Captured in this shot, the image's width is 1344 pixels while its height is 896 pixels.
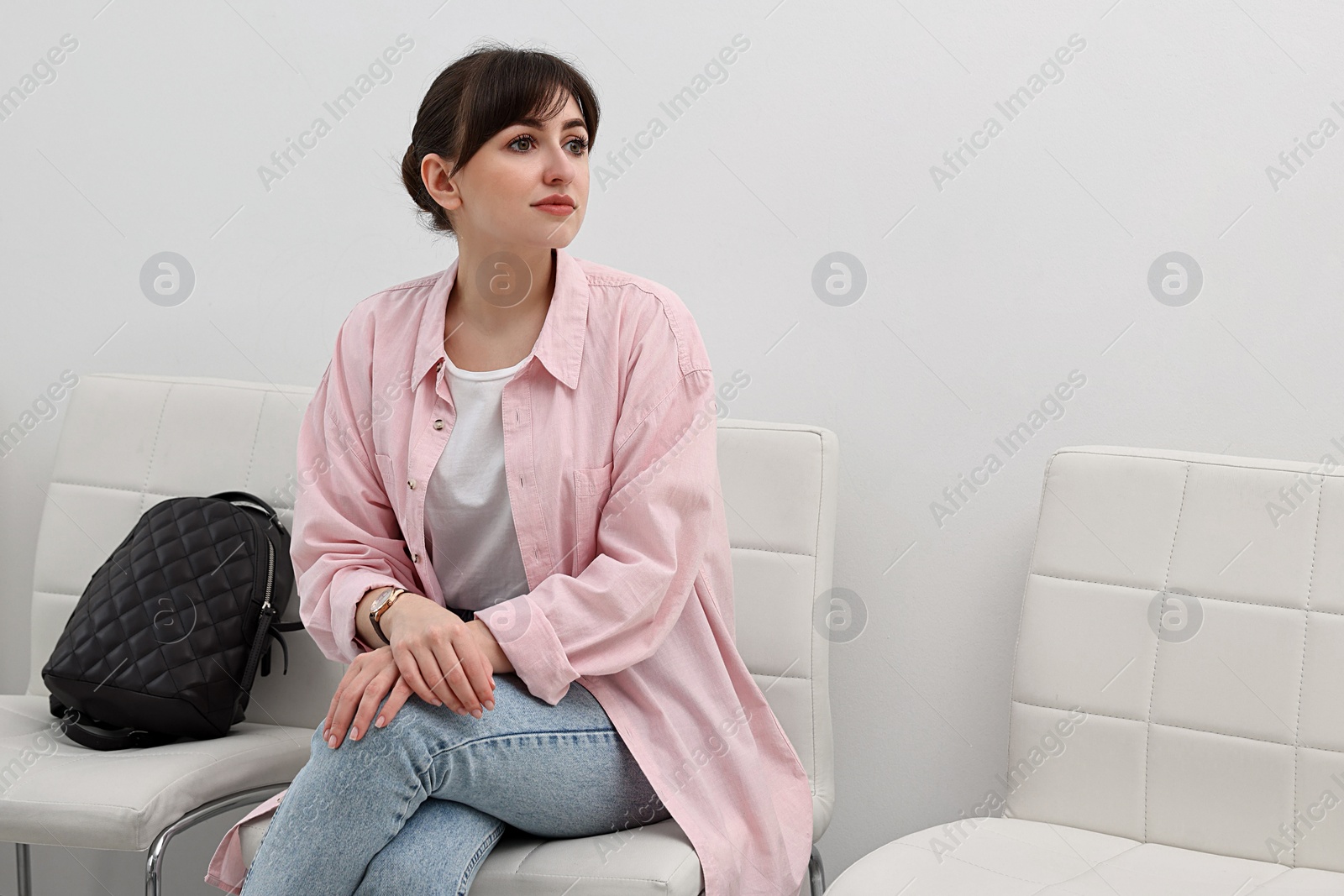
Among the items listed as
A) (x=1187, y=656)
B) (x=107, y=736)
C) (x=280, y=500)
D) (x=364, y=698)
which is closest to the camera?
(x=364, y=698)

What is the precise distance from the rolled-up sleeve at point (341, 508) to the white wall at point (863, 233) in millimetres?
278

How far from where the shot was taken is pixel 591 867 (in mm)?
1161

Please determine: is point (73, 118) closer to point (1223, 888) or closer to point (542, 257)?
point (542, 257)

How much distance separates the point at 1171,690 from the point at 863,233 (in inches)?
30.5

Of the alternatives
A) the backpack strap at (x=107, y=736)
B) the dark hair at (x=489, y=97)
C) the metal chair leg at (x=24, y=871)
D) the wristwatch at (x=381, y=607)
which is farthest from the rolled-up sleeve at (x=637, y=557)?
the metal chair leg at (x=24, y=871)

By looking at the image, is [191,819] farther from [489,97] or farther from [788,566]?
[489,97]

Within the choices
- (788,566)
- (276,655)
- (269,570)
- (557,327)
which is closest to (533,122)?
(557,327)

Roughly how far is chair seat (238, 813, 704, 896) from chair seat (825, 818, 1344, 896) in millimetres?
184

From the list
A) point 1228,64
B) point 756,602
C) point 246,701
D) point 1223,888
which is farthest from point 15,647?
point 1228,64

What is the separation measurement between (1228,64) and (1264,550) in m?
0.66

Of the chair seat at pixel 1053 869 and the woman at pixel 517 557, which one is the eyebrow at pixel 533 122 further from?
the chair seat at pixel 1053 869

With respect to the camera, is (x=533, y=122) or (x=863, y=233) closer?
(x=533, y=122)

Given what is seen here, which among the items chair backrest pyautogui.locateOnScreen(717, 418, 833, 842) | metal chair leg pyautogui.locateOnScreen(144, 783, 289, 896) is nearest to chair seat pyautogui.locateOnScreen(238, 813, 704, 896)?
chair backrest pyautogui.locateOnScreen(717, 418, 833, 842)

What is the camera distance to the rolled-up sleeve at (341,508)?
1.35 m
